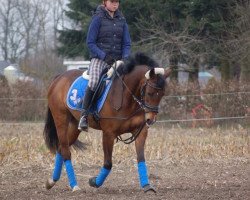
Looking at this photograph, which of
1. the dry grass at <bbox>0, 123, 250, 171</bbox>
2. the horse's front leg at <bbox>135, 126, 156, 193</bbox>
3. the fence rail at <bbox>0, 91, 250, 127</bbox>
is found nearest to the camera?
the horse's front leg at <bbox>135, 126, 156, 193</bbox>

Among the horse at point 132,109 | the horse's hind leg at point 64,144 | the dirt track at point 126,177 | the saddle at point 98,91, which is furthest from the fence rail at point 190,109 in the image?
the horse at point 132,109

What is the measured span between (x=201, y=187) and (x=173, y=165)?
321 centimetres

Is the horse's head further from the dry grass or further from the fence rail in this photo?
the fence rail

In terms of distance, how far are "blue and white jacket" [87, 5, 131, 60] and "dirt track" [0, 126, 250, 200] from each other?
2.02 m

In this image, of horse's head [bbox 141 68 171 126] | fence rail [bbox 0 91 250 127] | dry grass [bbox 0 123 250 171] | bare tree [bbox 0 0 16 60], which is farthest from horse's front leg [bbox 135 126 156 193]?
bare tree [bbox 0 0 16 60]

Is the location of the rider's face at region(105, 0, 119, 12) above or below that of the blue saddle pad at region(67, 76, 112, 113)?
above

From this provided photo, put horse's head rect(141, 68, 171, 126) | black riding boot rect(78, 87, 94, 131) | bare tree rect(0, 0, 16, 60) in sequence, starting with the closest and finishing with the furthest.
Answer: horse's head rect(141, 68, 171, 126)
black riding boot rect(78, 87, 94, 131)
bare tree rect(0, 0, 16, 60)

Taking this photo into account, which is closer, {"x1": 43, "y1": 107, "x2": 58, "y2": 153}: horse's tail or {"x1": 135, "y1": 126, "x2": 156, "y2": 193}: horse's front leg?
{"x1": 135, "y1": 126, "x2": 156, "y2": 193}: horse's front leg

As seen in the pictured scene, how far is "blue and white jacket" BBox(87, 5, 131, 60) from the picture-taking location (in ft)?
28.7

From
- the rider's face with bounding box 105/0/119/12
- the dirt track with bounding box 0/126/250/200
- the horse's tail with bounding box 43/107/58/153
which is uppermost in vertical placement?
the rider's face with bounding box 105/0/119/12

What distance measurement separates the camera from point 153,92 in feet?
25.7

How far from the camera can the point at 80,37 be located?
32062 millimetres

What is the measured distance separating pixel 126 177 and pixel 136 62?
105 inches

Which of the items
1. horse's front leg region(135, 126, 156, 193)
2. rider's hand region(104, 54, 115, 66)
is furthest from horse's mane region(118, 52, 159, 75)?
horse's front leg region(135, 126, 156, 193)
